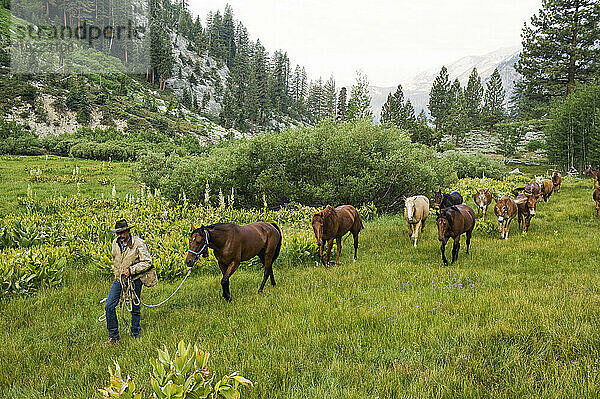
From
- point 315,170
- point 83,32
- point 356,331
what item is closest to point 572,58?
point 315,170

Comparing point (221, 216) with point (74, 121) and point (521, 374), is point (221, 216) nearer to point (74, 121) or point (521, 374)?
point (521, 374)

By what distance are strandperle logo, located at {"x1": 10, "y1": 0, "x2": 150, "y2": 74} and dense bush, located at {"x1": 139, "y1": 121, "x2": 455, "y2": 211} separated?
217 feet

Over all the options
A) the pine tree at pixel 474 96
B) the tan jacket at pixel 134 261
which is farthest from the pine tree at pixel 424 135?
the tan jacket at pixel 134 261

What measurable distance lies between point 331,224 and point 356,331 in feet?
13.6

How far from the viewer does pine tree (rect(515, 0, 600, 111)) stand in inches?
1944

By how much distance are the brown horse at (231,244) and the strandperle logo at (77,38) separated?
251 feet

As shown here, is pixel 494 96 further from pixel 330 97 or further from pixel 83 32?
pixel 83 32

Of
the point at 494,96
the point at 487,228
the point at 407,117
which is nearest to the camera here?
the point at 487,228

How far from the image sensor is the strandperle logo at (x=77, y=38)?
71375 millimetres

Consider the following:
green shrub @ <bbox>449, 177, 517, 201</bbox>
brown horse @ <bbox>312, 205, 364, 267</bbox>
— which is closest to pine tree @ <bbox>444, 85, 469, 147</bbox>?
green shrub @ <bbox>449, 177, 517, 201</bbox>

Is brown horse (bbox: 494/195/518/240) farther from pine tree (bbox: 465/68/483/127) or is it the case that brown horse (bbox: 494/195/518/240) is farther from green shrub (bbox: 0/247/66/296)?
pine tree (bbox: 465/68/483/127)

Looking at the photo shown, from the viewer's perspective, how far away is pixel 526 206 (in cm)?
1385

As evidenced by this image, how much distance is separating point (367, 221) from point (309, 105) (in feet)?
386

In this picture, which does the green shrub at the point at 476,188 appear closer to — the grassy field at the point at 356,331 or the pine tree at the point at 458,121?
the grassy field at the point at 356,331
